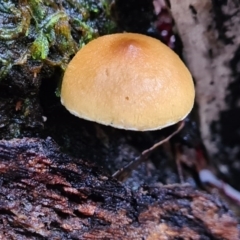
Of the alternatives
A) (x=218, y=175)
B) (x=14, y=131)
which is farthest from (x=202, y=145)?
(x=14, y=131)

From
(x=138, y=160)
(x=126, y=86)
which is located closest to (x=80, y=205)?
Answer: (x=126, y=86)

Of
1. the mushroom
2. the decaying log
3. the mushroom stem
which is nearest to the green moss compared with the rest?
the mushroom

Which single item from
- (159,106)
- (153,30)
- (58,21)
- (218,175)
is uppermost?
(153,30)

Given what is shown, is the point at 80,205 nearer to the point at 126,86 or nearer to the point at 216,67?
the point at 126,86

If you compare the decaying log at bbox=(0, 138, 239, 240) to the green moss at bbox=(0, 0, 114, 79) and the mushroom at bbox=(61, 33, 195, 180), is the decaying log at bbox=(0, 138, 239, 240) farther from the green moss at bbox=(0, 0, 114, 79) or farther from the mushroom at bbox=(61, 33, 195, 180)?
the green moss at bbox=(0, 0, 114, 79)

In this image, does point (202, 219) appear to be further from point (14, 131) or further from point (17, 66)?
point (17, 66)

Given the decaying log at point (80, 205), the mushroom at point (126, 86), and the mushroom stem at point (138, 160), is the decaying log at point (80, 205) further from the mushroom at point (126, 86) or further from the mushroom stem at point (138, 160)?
the mushroom stem at point (138, 160)
